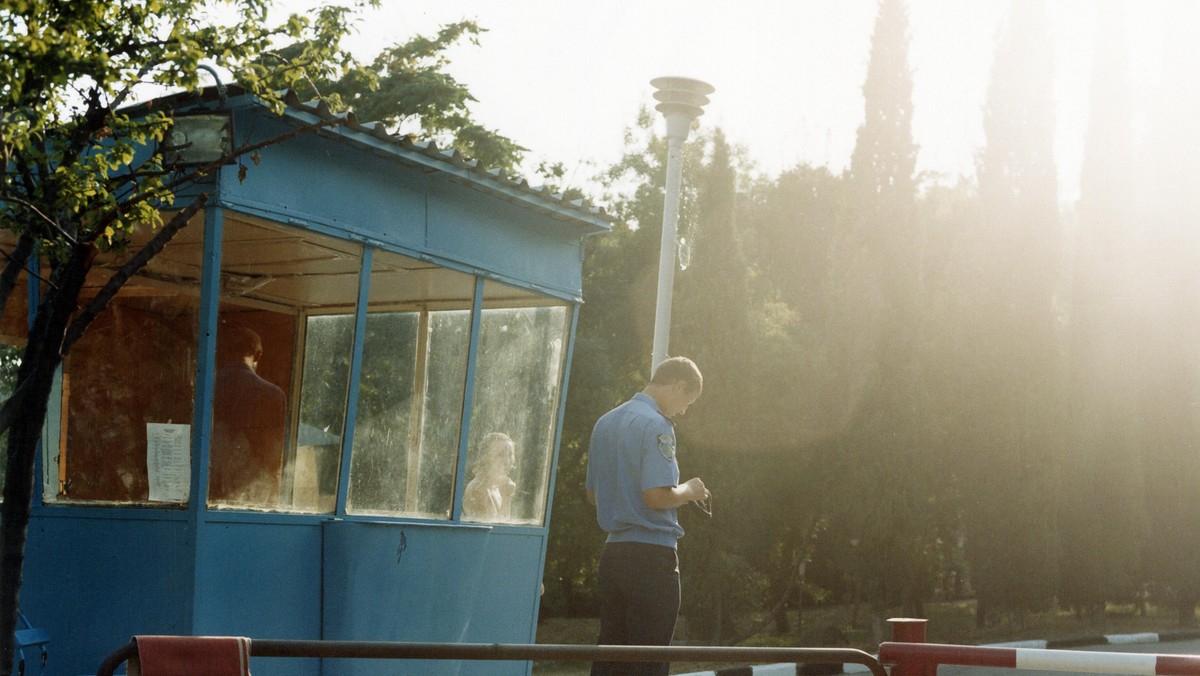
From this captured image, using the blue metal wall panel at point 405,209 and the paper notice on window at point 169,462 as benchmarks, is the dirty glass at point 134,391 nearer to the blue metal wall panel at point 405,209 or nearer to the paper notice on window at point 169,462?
the paper notice on window at point 169,462

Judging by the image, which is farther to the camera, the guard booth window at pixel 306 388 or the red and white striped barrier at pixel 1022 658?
the guard booth window at pixel 306 388

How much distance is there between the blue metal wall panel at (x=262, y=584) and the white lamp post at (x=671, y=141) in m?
3.48

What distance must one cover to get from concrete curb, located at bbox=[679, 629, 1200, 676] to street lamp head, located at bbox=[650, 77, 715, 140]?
409cm

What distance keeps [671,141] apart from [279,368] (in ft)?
12.0

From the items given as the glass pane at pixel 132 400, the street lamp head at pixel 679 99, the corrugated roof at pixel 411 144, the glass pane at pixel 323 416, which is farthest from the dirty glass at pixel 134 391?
the street lamp head at pixel 679 99

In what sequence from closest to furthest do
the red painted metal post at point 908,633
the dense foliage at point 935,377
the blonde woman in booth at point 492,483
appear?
1. the red painted metal post at point 908,633
2. the blonde woman in booth at point 492,483
3. the dense foliage at point 935,377

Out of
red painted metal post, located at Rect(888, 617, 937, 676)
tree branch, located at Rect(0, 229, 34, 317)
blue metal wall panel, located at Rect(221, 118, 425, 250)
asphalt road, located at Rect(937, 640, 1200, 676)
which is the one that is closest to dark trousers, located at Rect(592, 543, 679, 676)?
red painted metal post, located at Rect(888, 617, 937, 676)

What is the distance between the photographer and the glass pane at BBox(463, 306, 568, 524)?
29.4 feet

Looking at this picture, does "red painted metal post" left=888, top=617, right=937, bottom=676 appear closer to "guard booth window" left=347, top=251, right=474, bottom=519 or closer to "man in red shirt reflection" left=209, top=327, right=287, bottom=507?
"man in red shirt reflection" left=209, top=327, right=287, bottom=507

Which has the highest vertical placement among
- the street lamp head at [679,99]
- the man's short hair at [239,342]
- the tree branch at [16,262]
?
the street lamp head at [679,99]

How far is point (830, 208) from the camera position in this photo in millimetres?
36875

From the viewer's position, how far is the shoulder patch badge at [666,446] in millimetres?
6738

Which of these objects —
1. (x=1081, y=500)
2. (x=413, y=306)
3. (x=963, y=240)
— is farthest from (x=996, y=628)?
(x=413, y=306)

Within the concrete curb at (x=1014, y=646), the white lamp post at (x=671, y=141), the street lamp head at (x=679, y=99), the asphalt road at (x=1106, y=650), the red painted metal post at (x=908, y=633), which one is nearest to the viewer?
the red painted metal post at (x=908, y=633)
